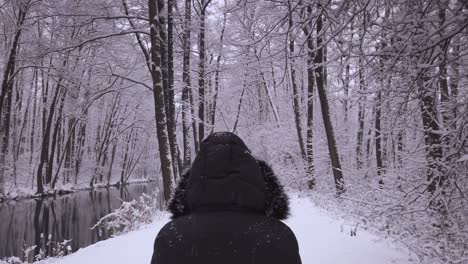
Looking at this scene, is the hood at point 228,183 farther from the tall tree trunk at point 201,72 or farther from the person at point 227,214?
the tall tree trunk at point 201,72

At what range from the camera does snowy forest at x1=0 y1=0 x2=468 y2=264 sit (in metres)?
4.39

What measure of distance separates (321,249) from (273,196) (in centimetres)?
515

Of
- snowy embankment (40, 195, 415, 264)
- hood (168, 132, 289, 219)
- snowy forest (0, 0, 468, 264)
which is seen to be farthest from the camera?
snowy embankment (40, 195, 415, 264)

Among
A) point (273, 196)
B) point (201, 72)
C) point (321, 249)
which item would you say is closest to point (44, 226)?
point (201, 72)

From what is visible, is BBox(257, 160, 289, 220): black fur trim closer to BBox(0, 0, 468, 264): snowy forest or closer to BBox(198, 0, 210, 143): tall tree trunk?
BBox(0, 0, 468, 264): snowy forest

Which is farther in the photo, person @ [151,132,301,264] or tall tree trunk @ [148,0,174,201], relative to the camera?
tall tree trunk @ [148,0,174,201]

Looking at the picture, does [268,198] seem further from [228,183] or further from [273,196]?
[228,183]

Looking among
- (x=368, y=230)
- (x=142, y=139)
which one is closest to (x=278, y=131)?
(x=368, y=230)

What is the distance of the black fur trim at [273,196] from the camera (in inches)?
79.0

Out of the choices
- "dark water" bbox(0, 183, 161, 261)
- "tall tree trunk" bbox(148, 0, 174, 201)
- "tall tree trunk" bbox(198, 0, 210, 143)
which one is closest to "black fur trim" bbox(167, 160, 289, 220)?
"dark water" bbox(0, 183, 161, 261)

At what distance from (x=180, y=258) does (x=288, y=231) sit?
1.67 ft

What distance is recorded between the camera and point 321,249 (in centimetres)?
674

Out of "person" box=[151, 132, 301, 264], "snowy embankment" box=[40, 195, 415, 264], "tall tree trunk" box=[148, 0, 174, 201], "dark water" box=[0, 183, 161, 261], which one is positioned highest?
"tall tree trunk" box=[148, 0, 174, 201]

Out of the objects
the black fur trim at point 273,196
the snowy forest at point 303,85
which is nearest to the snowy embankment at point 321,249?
the snowy forest at point 303,85
